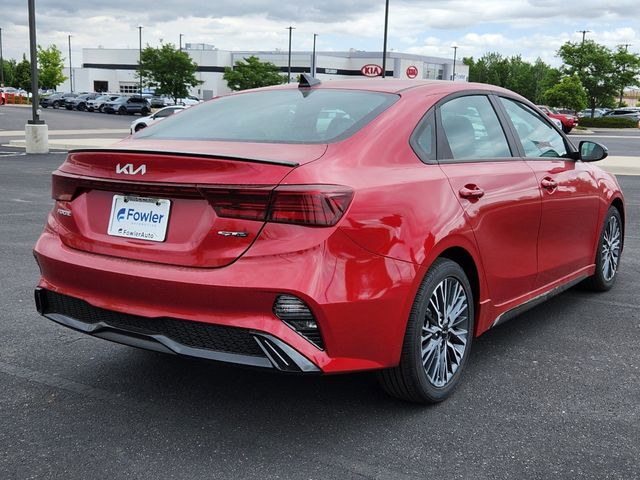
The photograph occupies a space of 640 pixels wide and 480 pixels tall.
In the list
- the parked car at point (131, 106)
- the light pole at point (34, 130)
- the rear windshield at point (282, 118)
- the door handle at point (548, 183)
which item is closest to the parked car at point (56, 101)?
the parked car at point (131, 106)

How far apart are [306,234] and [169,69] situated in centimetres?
6167

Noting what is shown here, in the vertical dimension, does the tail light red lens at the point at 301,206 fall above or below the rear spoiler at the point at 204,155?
below

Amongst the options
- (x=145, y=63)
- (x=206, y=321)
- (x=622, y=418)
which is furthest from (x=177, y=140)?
(x=145, y=63)

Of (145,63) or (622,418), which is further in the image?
(145,63)

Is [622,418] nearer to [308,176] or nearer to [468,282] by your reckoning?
[468,282]

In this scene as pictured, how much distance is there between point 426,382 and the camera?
357cm

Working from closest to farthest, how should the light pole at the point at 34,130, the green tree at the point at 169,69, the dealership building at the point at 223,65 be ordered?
the light pole at the point at 34,130
the green tree at the point at 169,69
the dealership building at the point at 223,65

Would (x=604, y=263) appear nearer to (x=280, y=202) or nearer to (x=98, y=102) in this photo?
(x=280, y=202)

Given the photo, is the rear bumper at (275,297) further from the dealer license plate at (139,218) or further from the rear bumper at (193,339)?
the dealer license plate at (139,218)

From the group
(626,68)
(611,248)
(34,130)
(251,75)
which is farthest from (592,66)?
(611,248)

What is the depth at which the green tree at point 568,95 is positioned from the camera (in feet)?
180

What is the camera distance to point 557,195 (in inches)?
188

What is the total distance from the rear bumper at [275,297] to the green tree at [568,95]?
5553 centimetres

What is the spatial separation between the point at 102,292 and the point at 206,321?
593 mm
